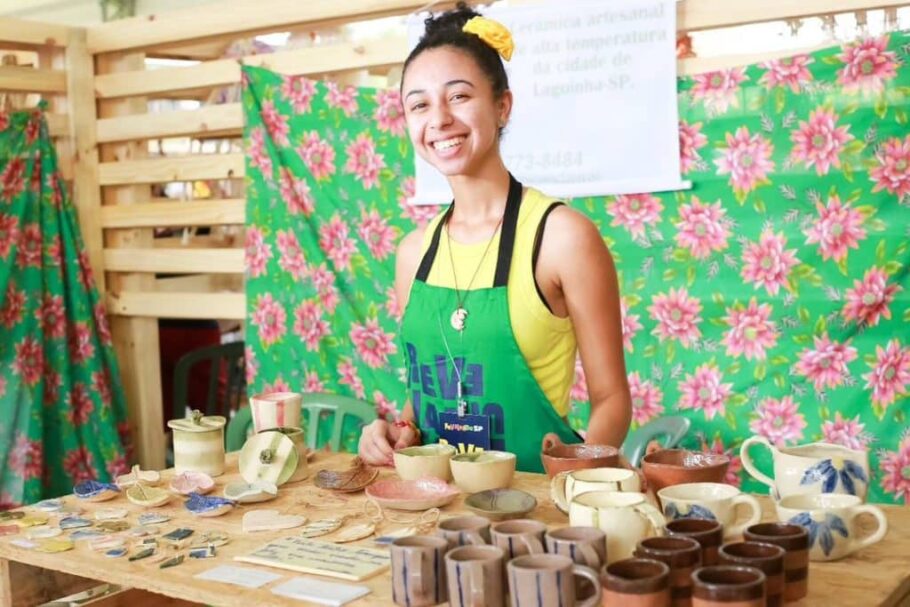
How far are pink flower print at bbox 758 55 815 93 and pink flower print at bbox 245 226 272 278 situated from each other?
2057 mm

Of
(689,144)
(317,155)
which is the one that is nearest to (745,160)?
(689,144)

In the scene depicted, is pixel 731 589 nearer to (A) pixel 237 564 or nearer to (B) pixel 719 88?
(A) pixel 237 564

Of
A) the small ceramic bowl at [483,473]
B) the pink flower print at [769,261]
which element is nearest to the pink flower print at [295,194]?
the pink flower print at [769,261]

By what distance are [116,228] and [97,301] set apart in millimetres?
374

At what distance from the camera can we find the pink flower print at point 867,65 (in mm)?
3207

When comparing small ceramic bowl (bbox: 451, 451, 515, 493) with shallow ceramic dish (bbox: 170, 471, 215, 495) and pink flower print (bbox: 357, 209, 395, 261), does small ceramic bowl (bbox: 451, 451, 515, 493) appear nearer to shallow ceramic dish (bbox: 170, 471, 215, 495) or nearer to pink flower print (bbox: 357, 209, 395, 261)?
A: shallow ceramic dish (bbox: 170, 471, 215, 495)

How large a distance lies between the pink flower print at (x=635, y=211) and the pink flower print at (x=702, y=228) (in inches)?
3.3

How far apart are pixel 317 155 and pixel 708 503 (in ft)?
9.81

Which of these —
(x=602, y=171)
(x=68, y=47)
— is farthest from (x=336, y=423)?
(x=68, y=47)

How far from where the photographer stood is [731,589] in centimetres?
131

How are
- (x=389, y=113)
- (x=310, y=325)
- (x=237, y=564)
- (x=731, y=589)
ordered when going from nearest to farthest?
(x=731, y=589), (x=237, y=564), (x=389, y=113), (x=310, y=325)

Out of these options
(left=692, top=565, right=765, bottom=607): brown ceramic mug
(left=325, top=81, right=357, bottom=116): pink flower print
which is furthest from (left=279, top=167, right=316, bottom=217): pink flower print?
(left=692, top=565, right=765, bottom=607): brown ceramic mug

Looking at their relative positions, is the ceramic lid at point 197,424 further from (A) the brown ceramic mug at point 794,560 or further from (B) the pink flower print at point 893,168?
(B) the pink flower print at point 893,168

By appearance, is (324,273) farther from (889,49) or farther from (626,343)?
(889,49)
